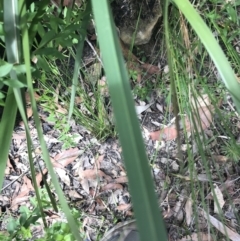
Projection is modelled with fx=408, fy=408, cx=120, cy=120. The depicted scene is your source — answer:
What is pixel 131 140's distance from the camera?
0.99 feet

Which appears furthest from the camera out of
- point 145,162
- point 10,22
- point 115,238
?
point 115,238

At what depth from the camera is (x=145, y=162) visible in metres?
0.30

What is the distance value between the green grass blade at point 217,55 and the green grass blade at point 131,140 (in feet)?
0.50

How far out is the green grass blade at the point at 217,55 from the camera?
17.7 inches

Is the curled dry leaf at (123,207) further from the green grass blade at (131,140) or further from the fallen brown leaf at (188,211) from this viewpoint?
the green grass blade at (131,140)

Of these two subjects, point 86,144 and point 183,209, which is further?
point 86,144

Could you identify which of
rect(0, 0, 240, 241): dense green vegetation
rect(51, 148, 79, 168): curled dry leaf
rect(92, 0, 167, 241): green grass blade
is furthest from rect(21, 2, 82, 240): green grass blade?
rect(51, 148, 79, 168): curled dry leaf

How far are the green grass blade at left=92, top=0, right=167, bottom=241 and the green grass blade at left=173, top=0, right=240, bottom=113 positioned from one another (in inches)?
6.0

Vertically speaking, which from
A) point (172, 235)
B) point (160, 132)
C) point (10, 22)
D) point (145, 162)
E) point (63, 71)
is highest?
point (63, 71)

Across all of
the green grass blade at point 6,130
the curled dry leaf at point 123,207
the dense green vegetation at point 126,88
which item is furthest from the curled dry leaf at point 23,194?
the green grass blade at point 6,130

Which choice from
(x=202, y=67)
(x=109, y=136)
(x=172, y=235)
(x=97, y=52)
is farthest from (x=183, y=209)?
(x=97, y=52)

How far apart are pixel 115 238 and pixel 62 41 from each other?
0.57m

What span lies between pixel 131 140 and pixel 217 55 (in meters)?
0.21

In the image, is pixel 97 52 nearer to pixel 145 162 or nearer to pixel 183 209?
pixel 183 209
